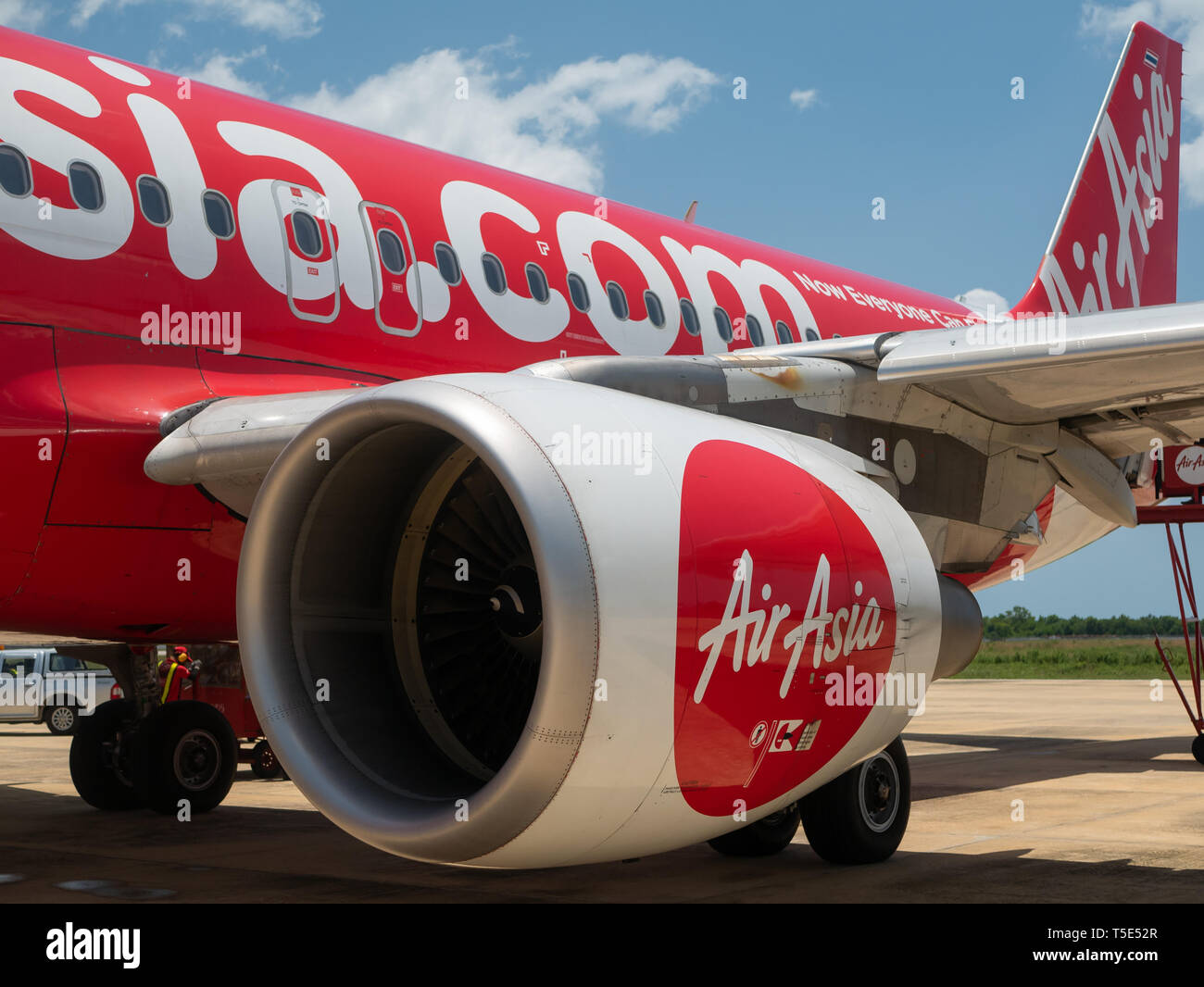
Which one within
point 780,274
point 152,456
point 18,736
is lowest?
point 18,736

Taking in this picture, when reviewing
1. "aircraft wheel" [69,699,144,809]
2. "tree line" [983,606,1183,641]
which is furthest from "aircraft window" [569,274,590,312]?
"tree line" [983,606,1183,641]

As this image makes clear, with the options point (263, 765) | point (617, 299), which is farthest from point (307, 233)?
point (263, 765)

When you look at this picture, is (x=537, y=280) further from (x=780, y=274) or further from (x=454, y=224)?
(x=780, y=274)

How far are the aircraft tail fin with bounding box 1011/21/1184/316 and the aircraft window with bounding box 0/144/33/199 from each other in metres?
9.10

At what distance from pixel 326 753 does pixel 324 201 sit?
10.5 ft

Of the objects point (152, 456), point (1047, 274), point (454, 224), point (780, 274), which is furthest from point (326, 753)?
point (1047, 274)

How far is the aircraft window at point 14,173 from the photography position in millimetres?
5242

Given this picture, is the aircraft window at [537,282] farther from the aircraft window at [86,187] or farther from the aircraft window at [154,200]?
the aircraft window at [86,187]

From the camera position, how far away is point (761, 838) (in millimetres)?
6227

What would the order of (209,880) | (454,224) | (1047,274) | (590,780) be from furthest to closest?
1. (1047,274)
2. (454,224)
3. (209,880)
4. (590,780)

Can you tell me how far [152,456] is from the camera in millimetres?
5320

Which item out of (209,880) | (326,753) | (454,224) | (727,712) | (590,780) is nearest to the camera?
(590,780)

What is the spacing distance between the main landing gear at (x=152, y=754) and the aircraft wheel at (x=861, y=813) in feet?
13.3

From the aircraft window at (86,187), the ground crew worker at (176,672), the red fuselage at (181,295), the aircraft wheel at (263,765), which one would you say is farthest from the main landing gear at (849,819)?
the ground crew worker at (176,672)
